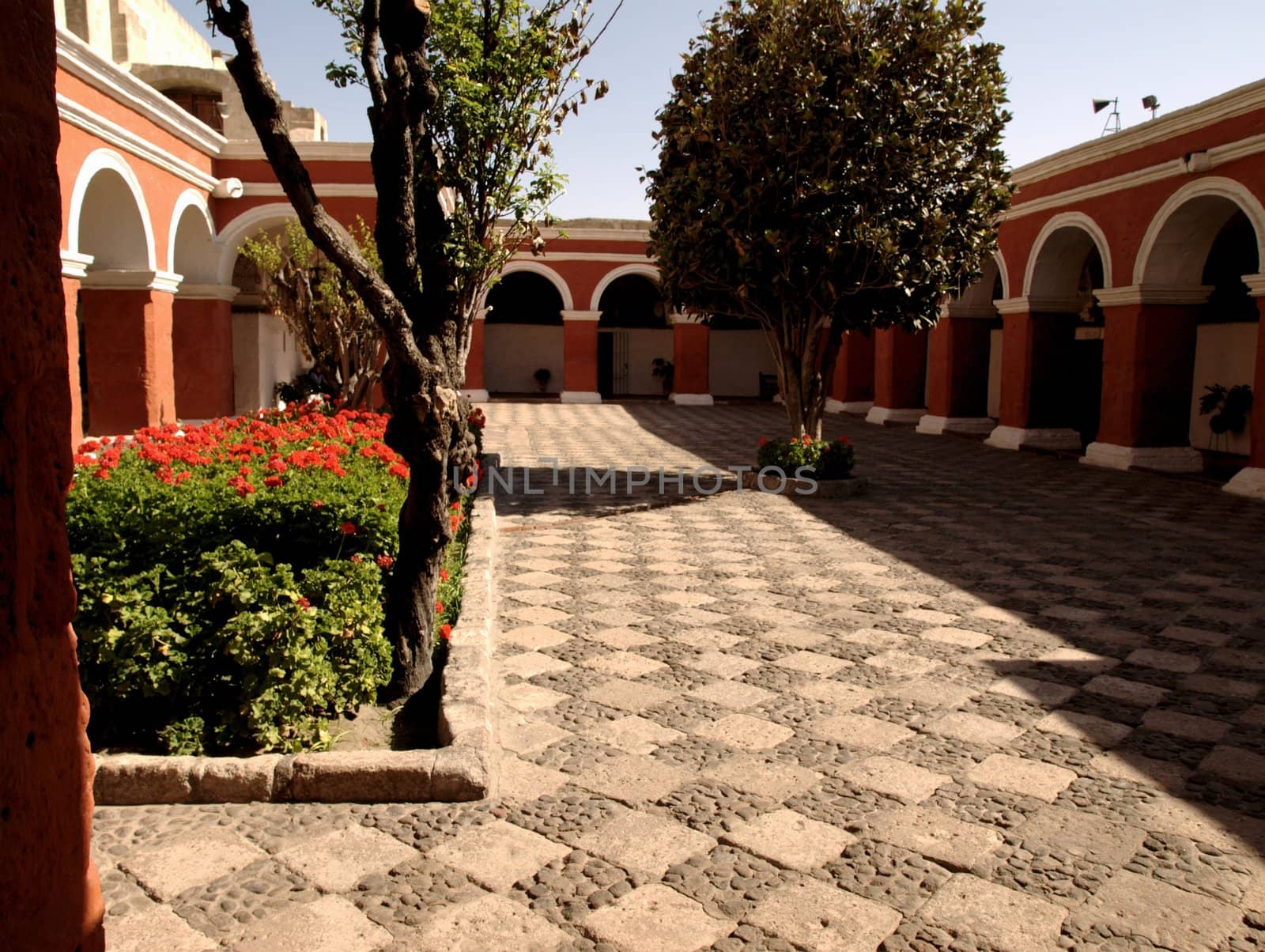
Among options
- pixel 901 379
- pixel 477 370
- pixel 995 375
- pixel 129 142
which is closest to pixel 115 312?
pixel 129 142

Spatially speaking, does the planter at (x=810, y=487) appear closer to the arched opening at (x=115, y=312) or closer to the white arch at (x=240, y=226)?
the arched opening at (x=115, y=312)

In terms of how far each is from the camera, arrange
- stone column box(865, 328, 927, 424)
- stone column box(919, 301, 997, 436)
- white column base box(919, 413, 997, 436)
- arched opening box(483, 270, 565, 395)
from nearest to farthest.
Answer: stone column box(919, 301, 997, 436) < white column base box(919, 413, 997, 436) < stone column box(865, 328, 927, 424) < arched opening box(483, 270, 565, 395)

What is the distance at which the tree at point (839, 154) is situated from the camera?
403 inches

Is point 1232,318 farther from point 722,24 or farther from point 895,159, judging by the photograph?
point 722,24

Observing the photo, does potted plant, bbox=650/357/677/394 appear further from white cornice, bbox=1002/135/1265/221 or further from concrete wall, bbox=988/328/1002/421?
white cornice, bbox=1002/135/1265/221

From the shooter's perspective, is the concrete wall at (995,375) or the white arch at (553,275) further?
the white arch at (553,275)

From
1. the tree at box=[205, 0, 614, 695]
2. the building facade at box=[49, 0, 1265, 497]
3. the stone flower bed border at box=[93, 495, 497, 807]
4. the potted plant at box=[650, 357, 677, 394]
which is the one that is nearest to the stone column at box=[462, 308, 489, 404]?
the building facade at box=[49, 0, 1265, 497]

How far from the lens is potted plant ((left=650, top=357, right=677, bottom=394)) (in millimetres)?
28781

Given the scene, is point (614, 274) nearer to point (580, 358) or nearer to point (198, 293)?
point (580, 358)

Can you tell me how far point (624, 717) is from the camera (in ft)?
14.7

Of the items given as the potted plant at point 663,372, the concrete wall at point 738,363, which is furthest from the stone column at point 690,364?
the concrete wall at point 738,363

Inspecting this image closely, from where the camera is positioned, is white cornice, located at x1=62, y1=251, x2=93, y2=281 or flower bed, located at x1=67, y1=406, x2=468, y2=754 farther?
white cornice, located at x1=62, y1=251, x2=93, y2=281

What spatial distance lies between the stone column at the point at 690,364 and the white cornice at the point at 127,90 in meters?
12.4

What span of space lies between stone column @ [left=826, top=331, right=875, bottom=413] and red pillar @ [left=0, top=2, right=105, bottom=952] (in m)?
22.0
